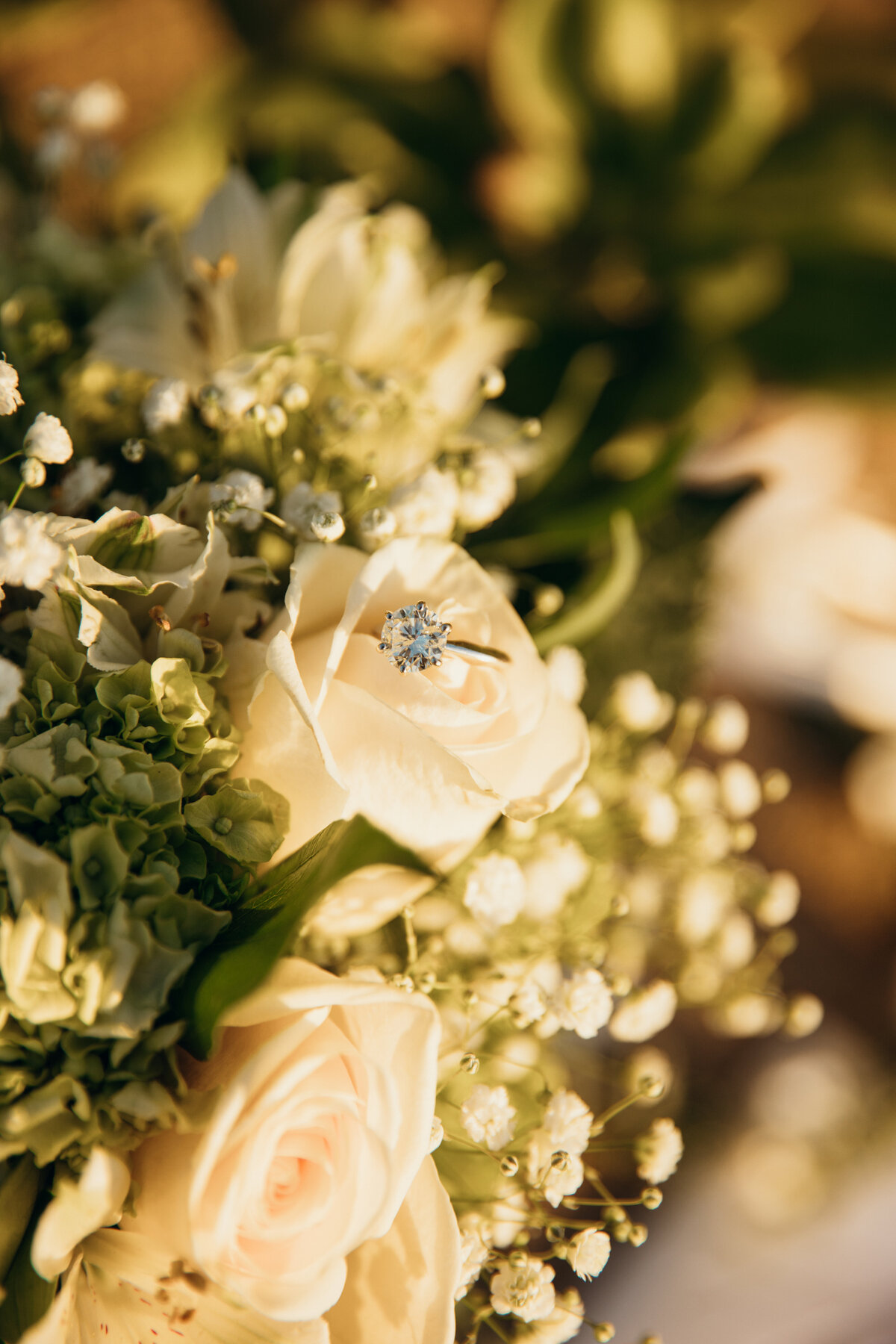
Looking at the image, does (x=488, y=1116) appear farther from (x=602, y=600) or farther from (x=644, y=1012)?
(x=602, y=600)

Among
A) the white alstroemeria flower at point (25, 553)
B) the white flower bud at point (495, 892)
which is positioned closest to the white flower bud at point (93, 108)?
the white alstroemeria flower at point (25, 553)

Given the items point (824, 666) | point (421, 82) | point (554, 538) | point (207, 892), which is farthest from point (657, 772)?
point (421, 82)

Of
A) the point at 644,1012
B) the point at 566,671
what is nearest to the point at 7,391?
the point at 566,671

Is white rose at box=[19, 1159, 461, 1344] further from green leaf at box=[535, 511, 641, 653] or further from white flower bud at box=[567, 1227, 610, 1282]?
green leaf at box=[535, 511, 641, 653]

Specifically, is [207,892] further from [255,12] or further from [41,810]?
[255,12]

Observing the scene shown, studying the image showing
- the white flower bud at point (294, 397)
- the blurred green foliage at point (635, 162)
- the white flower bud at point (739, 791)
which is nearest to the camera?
the white flower bud at point (294, 397)

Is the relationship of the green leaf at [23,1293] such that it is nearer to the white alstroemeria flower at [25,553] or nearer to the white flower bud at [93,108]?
the white alstroemeria flower at [25,553]
